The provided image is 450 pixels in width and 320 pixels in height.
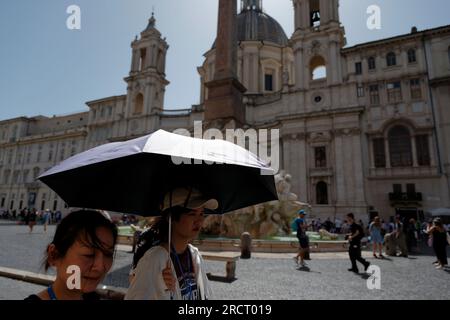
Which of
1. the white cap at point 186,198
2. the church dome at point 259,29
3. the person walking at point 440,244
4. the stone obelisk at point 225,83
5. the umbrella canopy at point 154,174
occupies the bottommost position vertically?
the person walking at point 440,244

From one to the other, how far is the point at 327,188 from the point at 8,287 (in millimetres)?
25907

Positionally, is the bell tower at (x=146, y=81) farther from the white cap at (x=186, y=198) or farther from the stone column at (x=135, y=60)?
the white cap at (x=186, y=198)

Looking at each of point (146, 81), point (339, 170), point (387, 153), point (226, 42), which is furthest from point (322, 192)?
point (146, 81)

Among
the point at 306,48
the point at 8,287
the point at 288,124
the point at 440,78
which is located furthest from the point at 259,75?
the point at 8,287

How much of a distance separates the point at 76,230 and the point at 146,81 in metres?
41.5

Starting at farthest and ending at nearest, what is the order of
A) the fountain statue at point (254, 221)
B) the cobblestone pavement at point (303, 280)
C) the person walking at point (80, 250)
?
1. the fountain statue at point (254, 221)
2. the cobblestone pavement at point (303, 280)
3. the person walking at point (80, 250)

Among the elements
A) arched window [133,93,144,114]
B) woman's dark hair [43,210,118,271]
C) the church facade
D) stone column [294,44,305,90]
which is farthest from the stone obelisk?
arched window [133,93,144,114]

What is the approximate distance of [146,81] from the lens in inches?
1565

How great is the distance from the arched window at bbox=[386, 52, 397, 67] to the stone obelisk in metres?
22.1

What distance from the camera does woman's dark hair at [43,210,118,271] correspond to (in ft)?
4.50

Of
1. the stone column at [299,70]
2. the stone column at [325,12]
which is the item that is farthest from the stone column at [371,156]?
the stone column at [325,12]

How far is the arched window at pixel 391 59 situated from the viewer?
27142 mm

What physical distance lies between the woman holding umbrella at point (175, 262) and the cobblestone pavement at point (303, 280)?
3296 millimetres

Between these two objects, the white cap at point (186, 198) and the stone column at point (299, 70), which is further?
the stone column at point (299, 70)
